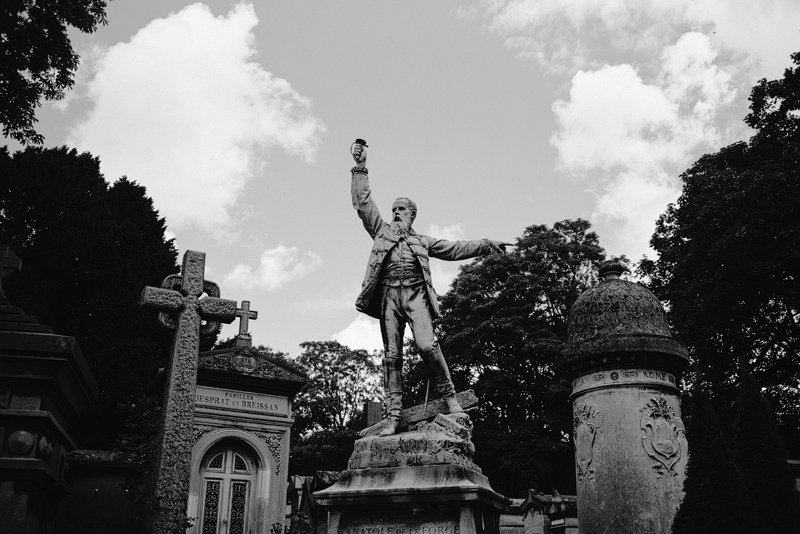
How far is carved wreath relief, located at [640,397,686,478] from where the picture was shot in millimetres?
7500

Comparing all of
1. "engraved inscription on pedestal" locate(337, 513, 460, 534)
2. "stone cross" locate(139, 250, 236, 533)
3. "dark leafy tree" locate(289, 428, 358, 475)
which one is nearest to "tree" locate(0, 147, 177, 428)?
"dark leafy tree" locate(289, 428, 358, 475)

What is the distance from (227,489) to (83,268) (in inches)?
465

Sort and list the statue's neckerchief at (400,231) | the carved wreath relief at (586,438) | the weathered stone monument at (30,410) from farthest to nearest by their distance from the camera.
Answer: the carved wreath relief at (586,438)
the statue's neckerchief at (400,231)
the weathered stone monument at (30,410)

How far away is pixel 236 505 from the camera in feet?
53.9

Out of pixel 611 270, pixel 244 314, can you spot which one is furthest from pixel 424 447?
pixel 244 314

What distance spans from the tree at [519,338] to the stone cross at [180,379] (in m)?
21.7

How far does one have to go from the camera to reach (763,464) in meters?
7.06

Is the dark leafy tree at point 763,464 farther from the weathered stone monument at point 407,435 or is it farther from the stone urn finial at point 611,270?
the weathered stone monument at point 407,435

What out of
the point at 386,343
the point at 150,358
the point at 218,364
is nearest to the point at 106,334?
the point at 150,358

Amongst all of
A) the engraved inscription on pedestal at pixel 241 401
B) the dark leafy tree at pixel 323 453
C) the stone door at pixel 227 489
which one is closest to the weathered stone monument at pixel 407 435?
the stone door at pixel 227 489

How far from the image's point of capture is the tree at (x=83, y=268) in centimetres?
2320

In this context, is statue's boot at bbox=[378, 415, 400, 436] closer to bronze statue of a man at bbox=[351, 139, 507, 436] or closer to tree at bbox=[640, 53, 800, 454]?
bronze statue of a man at bbox=[351, 139, 507, 436]

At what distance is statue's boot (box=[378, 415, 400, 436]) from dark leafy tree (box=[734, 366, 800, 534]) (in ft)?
11.2

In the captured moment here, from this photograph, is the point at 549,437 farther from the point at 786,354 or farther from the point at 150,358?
the point at 150,358
